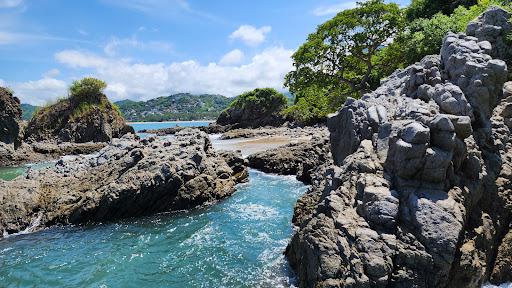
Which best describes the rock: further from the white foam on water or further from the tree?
the tree

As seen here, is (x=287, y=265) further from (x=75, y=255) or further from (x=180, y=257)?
(x=75, y=255)

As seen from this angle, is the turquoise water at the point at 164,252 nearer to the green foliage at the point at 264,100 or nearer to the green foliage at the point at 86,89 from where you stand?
the green foliage at the point at 86,89

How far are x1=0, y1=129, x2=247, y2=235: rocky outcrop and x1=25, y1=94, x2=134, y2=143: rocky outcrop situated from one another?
3872cm

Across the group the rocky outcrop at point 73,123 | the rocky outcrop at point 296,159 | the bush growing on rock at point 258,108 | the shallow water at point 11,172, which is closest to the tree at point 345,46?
the rocky outcrop at point 296,159

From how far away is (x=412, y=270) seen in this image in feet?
35.3

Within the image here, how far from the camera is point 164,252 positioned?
18484 millimetres

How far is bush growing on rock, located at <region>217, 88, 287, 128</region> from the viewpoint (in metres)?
108

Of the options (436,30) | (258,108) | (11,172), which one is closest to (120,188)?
(436,30)

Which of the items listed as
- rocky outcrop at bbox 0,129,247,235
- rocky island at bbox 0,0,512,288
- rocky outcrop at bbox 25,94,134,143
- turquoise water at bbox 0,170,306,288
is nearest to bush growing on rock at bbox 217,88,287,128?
rocky outcrop at bbox 25,94,134,143

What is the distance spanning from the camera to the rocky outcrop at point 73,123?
65375 mm

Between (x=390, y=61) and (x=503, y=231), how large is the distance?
65.8 ft

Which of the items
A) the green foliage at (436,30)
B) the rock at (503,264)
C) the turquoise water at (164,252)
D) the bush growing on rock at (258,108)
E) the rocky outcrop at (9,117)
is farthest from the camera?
the bush growing on rock at (258,108)

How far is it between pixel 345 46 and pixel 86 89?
54.9 metres

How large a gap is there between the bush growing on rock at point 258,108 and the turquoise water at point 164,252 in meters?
82.6
